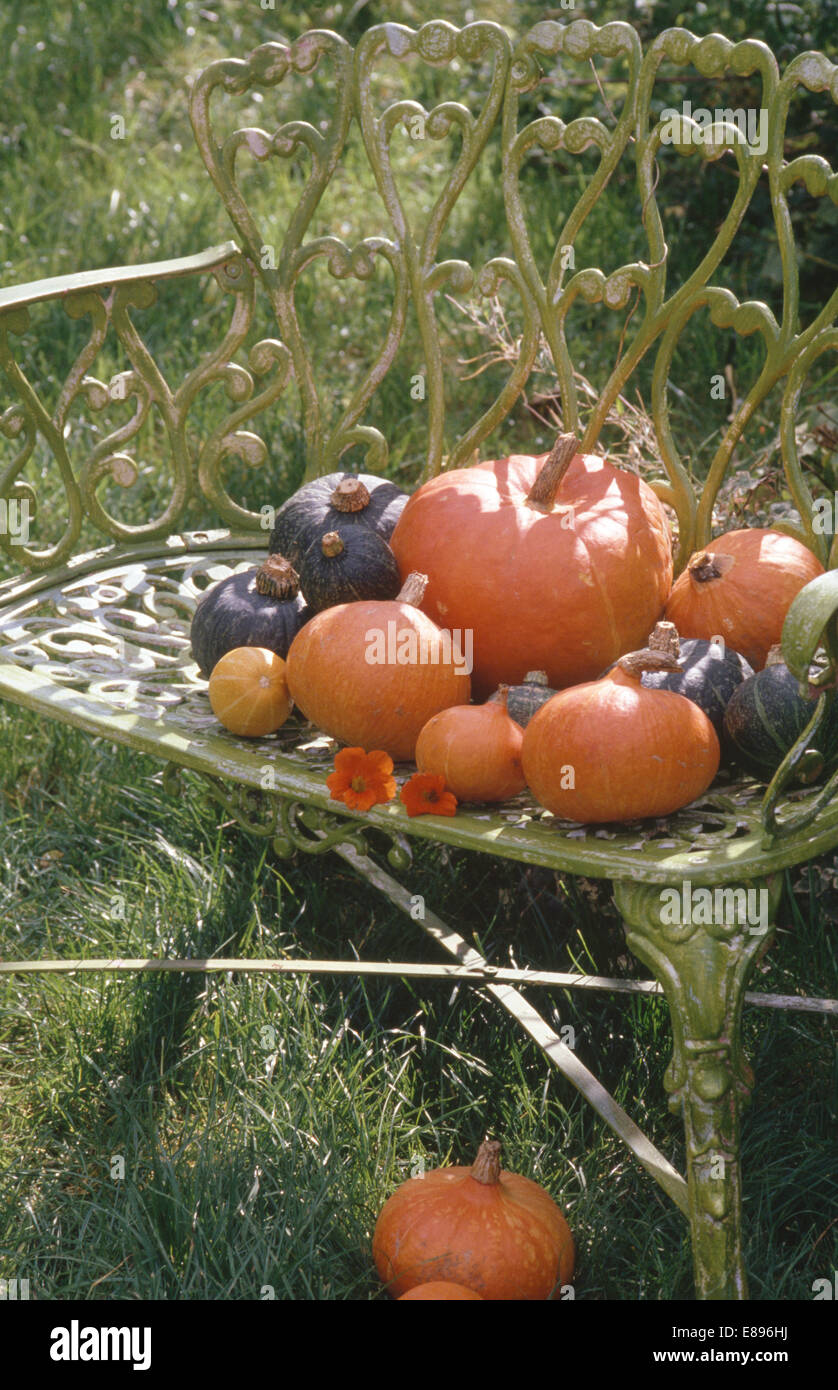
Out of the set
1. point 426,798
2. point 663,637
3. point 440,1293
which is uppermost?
point 663,637

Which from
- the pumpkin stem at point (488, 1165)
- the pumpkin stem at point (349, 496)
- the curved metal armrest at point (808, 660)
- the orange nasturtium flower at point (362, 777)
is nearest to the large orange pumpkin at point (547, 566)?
the pumpkin stem at point (349, 496)

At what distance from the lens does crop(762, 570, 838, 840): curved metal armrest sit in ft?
5.54

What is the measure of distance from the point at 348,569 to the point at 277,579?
4.8 inches

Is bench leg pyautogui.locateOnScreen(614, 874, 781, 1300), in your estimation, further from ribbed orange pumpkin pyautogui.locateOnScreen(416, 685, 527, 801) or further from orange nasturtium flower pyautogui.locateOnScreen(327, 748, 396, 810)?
orange nasturtium flower pyautogui.locateOnScreen(327, 748, 396, 810)

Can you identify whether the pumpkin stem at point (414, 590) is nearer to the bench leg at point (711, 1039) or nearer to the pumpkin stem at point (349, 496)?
the pumpkin stem at point (349, 496)

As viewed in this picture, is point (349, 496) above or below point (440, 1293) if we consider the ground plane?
above

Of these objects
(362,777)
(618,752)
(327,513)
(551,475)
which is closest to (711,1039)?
(618,752)

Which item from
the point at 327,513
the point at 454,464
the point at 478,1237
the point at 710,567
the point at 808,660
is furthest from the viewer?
the point at 454,464

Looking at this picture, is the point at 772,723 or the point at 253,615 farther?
the point at 253,615

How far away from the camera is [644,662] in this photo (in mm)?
1997

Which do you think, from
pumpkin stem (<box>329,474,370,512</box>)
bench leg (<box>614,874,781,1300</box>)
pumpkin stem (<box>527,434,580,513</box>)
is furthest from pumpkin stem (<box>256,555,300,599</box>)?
bench leg (<box>614,874,781,1300</box>)

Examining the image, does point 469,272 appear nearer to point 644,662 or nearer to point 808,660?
point 644,662

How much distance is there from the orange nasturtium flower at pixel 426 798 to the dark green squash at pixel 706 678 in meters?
0.33

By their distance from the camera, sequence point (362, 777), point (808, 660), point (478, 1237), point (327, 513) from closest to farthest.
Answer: point (808, 660), point (478, 1237), point (362, 777), point (327, 513)
